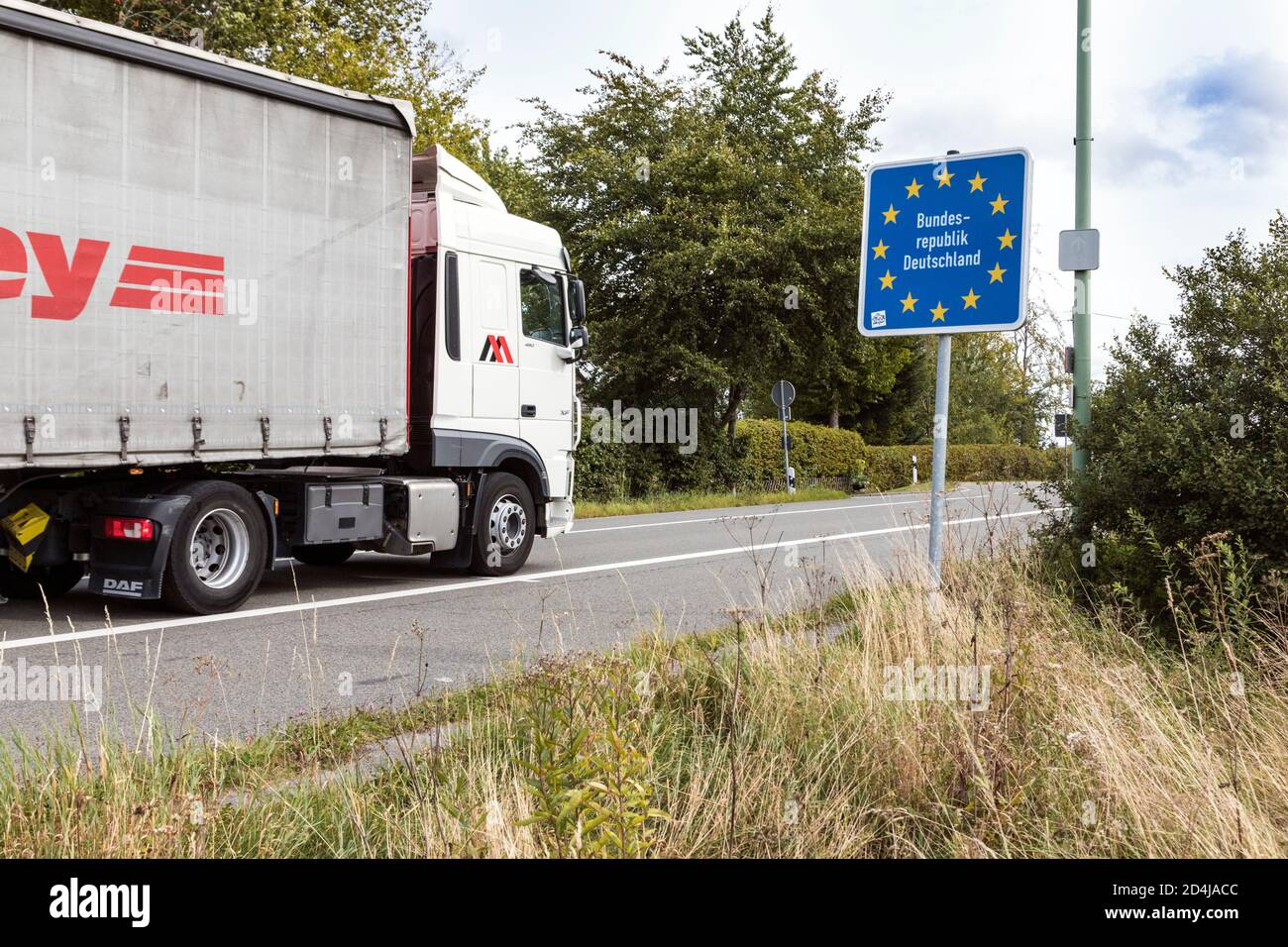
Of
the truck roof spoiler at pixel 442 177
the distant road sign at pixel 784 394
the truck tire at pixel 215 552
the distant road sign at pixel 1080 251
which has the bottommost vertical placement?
the truck tire at pixel 215 552

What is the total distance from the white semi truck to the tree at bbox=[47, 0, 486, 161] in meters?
8.84

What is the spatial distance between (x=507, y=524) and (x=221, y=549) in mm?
3014

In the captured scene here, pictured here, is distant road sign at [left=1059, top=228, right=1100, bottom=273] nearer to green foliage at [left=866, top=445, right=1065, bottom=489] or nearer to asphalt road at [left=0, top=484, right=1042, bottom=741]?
asphalt road at [left=0, top=484, right=1042, bottom=741]

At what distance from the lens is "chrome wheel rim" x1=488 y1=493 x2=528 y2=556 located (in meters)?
10.5

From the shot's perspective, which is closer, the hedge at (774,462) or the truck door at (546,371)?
the truck door at (546,371)

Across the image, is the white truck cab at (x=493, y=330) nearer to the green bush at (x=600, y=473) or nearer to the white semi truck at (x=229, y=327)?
the white semi truck at (x=229, y=327)

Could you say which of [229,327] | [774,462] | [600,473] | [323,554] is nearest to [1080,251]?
[229,327]

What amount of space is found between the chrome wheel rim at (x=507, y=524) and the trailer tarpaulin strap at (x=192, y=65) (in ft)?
11.3

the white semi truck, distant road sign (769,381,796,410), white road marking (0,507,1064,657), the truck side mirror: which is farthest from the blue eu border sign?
distant road sign (769,381,796,410)

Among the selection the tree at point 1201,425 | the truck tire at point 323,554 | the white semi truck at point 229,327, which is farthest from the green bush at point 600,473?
the tree at point 1201,425

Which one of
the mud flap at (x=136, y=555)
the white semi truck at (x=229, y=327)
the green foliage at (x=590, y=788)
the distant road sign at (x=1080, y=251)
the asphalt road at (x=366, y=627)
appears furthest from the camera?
the distant road sign at (x=1080, y=251)

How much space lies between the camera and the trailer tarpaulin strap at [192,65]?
682cm
